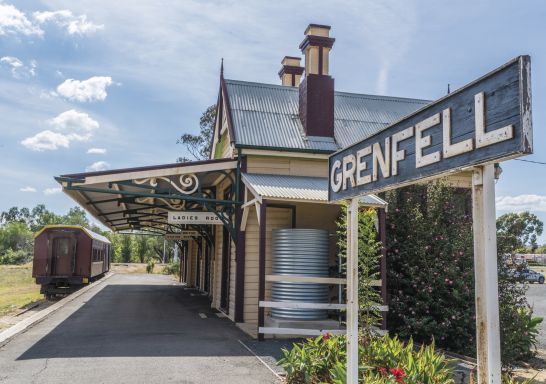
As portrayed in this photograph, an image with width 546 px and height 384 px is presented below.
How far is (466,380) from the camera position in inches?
281

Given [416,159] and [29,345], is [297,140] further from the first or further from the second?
[416,159]

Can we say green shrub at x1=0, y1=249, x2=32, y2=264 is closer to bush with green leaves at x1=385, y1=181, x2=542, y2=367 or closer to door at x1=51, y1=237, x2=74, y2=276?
door at x1=51, y1=237, x2=74, y2=276

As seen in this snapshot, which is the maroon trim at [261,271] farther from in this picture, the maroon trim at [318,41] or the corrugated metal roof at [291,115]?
the maroon trim at [318,41]

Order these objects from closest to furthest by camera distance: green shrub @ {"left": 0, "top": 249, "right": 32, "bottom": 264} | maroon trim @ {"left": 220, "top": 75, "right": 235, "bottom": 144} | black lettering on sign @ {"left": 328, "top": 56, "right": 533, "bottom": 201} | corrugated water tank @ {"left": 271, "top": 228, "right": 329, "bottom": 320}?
black lettering on sign @ {"left": 328, "top": 56, "right": 533, "bottom": 201}, corrugated water tank @ {"left": 271, "top": 228, "right": 329, "bottom": 320}, maroon trim @ {"left": 220, "top": 75, "right": 235, "bottom": 144}, green shrub @ {"left": 0, "top": 249, "right": 32, "bottom": 264}

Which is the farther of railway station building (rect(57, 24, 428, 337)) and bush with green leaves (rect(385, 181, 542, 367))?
railway station building (rect(57, 24, 428, 337))

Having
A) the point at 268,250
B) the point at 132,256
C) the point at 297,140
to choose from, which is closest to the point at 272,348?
the point at 268,250

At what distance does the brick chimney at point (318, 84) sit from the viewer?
542 inches

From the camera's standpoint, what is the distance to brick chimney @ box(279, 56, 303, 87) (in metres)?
18.4

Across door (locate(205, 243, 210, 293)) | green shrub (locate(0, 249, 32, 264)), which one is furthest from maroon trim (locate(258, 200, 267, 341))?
green shrub (locate(0, 249, 32, 264))

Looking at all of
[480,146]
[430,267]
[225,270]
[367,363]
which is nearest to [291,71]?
[225,270]

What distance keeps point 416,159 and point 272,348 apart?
237 inches

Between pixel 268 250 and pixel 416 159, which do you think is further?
pixel 268 250

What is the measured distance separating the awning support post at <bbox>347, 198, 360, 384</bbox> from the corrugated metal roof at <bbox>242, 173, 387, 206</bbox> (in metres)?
4.69

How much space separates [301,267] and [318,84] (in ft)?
18.6
